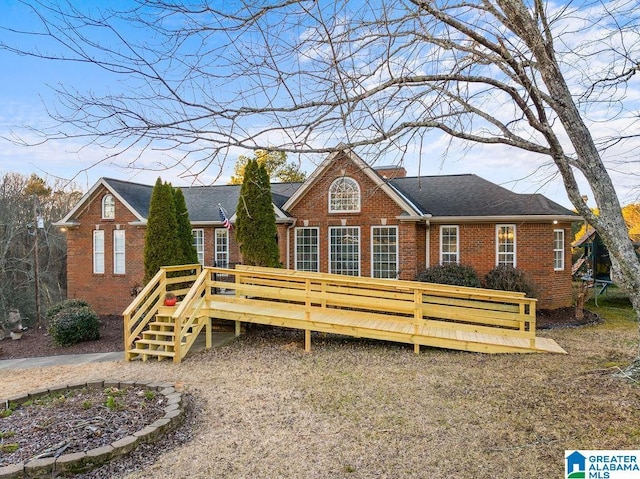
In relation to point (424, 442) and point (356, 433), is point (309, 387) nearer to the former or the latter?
point (356, 433)

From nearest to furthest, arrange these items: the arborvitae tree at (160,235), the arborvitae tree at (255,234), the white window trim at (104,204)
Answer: the arborvitae tree at (255,234), the arborvitae tree at (160,235), the white window trim at (104,204)

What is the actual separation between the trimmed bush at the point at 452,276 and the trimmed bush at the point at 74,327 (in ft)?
31.9

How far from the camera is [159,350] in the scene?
8.59 metres

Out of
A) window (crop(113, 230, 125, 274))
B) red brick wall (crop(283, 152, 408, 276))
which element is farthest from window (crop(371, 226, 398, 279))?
window (crop(113, 230, 125, 274))

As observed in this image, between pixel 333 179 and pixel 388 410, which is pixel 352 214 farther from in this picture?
pixel 388 410

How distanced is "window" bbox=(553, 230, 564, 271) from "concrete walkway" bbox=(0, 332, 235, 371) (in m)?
10.7

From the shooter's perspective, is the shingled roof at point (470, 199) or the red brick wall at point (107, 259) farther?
the red brick wall at point (107, 259)

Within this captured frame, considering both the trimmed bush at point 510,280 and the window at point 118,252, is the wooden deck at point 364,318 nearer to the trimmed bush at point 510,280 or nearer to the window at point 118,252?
the trimmed bush at point 510,280

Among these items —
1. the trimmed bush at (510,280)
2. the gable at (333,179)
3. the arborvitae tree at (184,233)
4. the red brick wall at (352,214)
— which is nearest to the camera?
the trimmed bush at (510,280)

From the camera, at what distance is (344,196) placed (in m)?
14.5

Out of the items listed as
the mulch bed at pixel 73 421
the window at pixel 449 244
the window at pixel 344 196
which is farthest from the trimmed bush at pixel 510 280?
the mulch bed at pixel 73 421

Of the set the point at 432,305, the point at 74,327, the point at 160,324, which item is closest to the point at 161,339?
the point at 160,324

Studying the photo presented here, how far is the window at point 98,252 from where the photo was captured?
16.8 meters

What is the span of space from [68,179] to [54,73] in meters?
0.98
